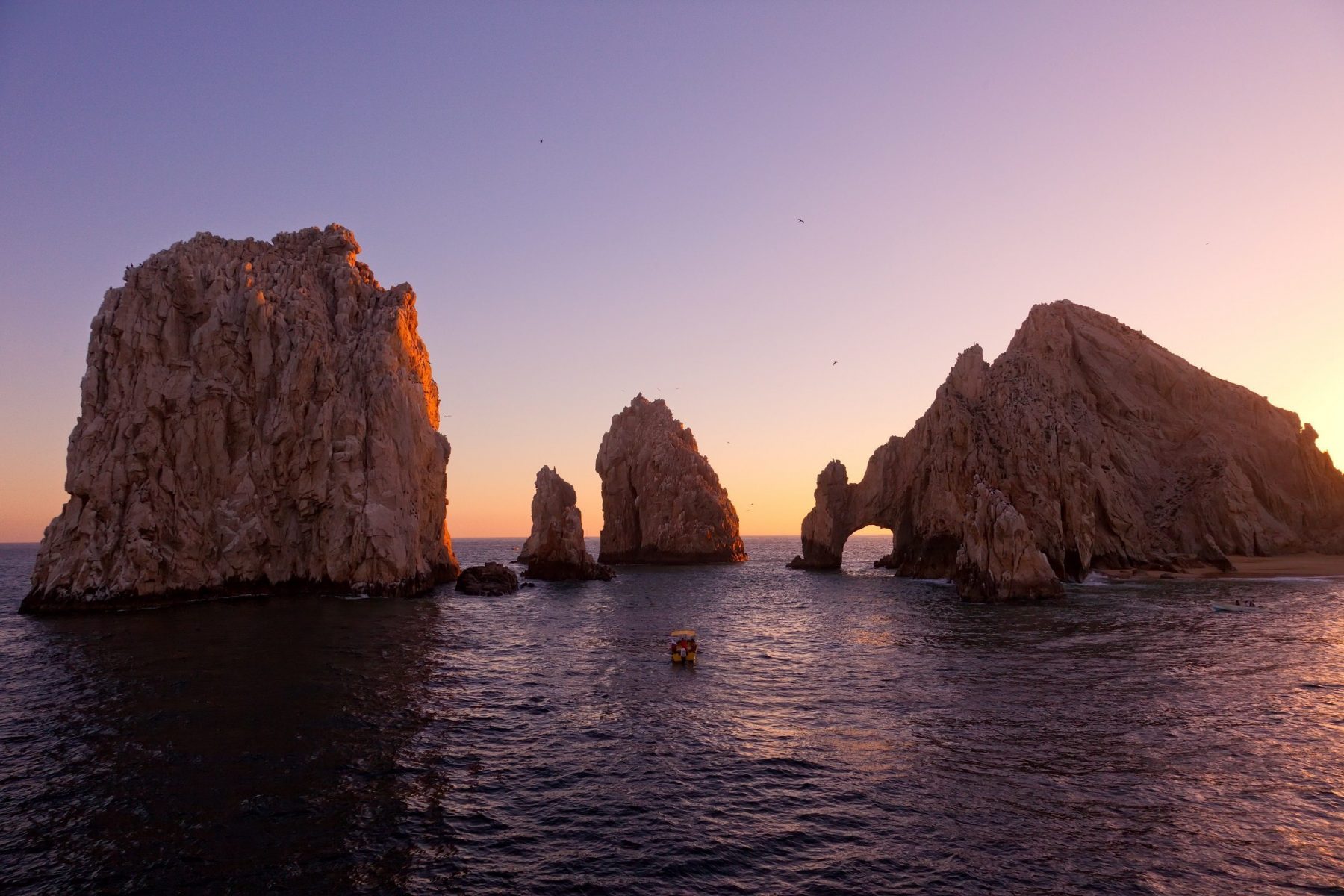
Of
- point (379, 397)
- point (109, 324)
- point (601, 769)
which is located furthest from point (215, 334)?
point (601, 769)

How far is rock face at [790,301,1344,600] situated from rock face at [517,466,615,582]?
4296 centimetres

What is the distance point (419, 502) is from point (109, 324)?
32256mm

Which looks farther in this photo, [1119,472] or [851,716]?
[1119,472]

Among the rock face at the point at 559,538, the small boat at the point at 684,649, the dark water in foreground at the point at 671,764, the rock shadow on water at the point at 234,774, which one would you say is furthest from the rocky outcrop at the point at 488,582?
the small boat at the point at 684,649

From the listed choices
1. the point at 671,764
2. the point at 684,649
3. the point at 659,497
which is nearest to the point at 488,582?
the point at 684,649

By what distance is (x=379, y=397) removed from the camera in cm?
7081

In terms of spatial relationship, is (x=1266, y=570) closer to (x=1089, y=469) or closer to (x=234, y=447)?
(x=1089, y=469)

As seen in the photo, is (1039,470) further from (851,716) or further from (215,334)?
(215,334)

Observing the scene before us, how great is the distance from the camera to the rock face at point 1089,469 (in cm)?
8131

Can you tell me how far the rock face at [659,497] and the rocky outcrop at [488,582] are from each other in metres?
47.6

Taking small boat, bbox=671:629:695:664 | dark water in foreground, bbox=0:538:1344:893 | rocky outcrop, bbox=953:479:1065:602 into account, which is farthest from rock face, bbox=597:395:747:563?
small boat, bbox=671:629:695:664

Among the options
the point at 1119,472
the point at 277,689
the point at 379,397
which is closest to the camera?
the point at 277,689

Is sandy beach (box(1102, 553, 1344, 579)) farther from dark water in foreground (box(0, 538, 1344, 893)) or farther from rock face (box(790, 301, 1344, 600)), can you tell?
dark water in foreground (box(0, 538, 1344, 893))

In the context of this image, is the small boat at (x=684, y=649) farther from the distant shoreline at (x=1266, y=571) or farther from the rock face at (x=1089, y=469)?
the distant shoreline at (x=1266, y=571)
